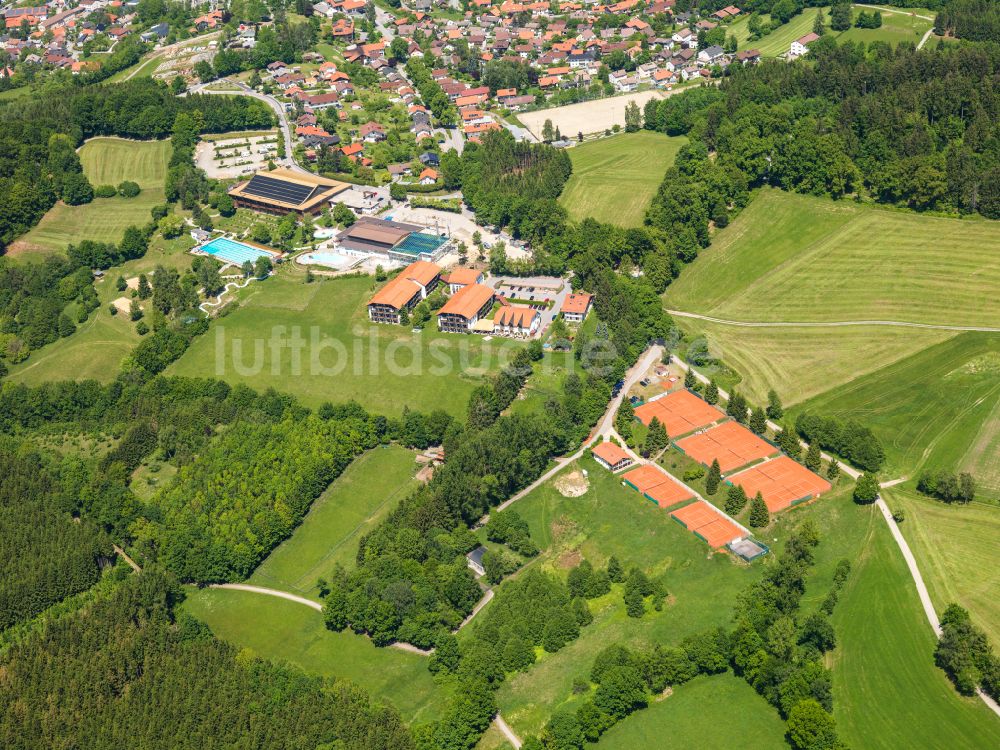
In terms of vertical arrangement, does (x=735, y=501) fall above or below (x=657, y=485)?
above

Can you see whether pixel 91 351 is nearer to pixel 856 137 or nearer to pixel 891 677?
pixel 891 677

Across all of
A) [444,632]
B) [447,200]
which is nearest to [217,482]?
[444,632]

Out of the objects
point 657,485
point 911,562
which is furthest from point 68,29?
point 911,562

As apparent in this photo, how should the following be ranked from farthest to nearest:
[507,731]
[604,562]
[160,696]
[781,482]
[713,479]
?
[781,482], [713,479], [604,562], [160,696], [507,731]

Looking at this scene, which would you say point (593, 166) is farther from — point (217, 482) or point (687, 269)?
point (217, 482)

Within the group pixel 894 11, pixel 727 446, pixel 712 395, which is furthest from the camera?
pixel 894 11

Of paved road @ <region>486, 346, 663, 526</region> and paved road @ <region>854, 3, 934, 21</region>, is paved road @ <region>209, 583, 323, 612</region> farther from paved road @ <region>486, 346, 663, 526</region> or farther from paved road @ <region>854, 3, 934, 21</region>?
paved road @ <region>854, 3, 934, 21</region>
